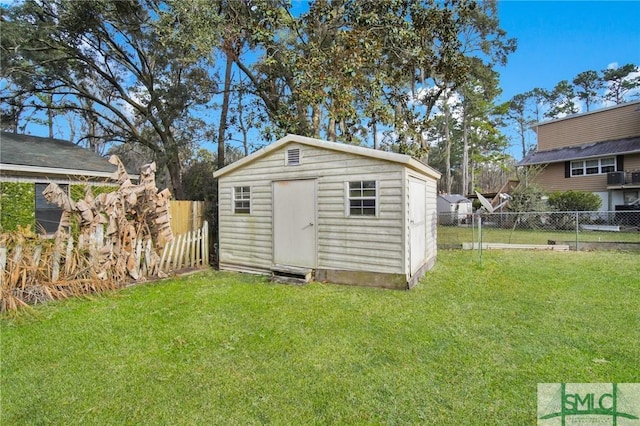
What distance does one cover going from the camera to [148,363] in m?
3.30

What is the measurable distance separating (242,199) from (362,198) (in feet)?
10.5

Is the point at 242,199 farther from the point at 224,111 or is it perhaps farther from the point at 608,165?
the point at 608,165

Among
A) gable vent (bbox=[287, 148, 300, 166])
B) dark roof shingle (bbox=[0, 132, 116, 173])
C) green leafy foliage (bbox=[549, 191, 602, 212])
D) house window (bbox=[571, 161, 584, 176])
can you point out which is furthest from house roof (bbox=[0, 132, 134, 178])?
house window (bbox=[571, 161, 584, 176])

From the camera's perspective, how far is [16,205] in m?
9.92

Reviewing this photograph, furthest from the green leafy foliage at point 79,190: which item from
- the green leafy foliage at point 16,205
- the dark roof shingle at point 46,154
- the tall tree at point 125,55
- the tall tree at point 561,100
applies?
the tall tree at point 561,100

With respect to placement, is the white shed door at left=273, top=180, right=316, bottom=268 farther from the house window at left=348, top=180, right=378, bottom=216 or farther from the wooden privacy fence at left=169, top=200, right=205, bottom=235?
the wooden privacy fence at left=169, top=200, right=205, bottom=235

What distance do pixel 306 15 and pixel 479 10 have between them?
11.2 m

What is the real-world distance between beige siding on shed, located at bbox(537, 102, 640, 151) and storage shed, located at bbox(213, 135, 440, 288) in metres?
17.8

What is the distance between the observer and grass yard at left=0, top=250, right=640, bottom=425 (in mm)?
2564

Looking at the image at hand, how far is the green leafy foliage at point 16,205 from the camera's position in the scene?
9594 millimetres

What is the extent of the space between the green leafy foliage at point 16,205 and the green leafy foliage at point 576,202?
74.2ft

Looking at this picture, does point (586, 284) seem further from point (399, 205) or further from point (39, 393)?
point (39, 393)

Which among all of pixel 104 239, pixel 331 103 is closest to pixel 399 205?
pixel 104 239

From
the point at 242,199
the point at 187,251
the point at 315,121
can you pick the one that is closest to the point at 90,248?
the point at 187,251
